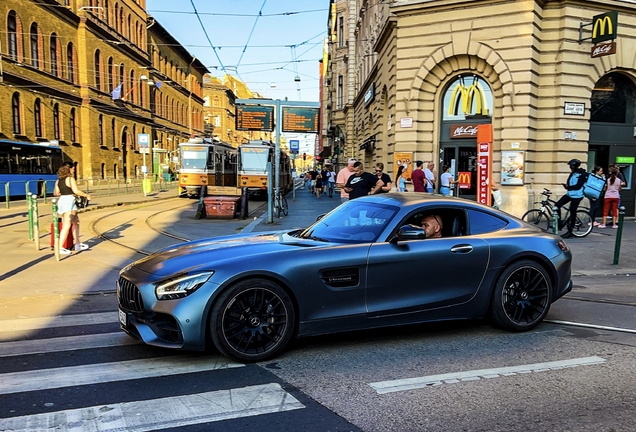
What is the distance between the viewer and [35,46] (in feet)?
120

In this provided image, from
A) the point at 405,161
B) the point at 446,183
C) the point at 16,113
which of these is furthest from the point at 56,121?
the point at 446,183

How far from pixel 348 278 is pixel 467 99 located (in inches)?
579

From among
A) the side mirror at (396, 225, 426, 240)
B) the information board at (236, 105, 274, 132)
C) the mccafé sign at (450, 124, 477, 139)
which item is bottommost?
the side mirror at (396, 225, 426, 240)

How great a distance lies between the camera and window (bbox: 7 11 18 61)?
33438 millimetres

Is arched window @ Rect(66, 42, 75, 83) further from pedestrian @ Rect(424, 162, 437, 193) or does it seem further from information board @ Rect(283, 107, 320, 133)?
pedestrian @ Rect(424, 162, 437, 193)

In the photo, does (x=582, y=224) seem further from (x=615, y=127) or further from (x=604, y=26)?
(x=604, y=26)

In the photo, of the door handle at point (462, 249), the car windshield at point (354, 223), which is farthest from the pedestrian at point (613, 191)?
the car windshield at point (354, 223)

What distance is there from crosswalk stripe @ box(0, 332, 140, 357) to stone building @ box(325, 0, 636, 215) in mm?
14163

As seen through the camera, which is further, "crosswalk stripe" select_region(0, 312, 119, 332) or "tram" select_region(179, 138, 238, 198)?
"tram" select_region(179, 138, 238, 198)

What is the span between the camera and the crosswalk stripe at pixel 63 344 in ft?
15.5

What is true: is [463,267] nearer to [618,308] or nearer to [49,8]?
[618,308]

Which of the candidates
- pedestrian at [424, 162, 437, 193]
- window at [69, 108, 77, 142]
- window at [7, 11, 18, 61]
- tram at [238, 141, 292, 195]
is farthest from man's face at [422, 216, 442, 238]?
window at [69, 108, 77, 142]

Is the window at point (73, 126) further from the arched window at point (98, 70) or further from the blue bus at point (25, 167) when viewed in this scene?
the blue bus at point (25, 167)

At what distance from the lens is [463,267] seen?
502 cm
